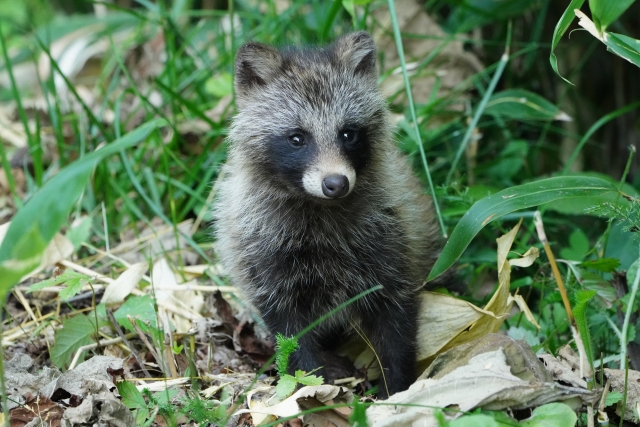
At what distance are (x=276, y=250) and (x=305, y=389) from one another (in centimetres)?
97

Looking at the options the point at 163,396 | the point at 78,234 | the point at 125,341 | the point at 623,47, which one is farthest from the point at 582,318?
the point at 78,234

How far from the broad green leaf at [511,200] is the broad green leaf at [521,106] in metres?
2.31

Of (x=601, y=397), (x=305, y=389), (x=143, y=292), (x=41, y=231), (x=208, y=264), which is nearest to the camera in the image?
(x=41, y=231)

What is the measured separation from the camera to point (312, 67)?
408 centimetres

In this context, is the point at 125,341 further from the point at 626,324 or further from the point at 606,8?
the point at 606,8

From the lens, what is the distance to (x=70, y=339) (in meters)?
4.03

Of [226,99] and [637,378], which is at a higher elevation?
[226,99]

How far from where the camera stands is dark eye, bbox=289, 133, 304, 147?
12.8 feet

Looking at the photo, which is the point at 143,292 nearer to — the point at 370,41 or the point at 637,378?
the point at 370,41

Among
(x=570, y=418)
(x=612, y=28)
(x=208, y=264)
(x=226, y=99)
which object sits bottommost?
(x=208, y=264)

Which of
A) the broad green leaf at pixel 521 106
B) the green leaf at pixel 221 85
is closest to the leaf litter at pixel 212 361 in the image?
the green leaf at pixel 221 85

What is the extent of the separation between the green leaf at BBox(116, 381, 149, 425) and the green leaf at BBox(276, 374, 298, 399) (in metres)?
0.59

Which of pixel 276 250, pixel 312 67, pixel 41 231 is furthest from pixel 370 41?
pixel 41 231

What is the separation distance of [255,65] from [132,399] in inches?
74.9
